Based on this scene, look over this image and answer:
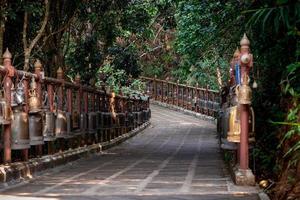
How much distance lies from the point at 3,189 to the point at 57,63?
21.1 ft

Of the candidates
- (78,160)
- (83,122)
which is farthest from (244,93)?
(83,122)

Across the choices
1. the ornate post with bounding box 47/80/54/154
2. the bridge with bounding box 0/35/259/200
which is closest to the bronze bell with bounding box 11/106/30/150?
the bridge with bounding box 0/35/259/200

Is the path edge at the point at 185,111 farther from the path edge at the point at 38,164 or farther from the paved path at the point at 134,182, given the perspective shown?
the paved path at the point at 134,182

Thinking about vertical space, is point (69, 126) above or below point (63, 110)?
below

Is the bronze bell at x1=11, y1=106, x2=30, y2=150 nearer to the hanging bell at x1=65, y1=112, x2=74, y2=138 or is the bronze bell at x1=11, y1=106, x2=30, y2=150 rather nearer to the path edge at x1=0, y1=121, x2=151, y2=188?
the path edge at x1=0, y1=121, x2=151, y2=188

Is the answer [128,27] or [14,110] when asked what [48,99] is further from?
[128,27]

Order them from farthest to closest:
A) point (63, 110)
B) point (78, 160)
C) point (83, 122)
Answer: point (83, 122) < point (78, 160) < point (63, 110)

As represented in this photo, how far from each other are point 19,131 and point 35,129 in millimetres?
505

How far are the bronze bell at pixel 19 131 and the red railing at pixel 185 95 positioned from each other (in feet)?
58.8

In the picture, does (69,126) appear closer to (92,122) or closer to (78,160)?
(78,160)

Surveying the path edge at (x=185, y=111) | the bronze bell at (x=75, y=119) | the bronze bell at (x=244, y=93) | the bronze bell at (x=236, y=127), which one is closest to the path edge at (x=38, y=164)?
the bronze bell at (x=75, y=119)

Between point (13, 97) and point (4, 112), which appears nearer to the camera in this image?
point (4, 112)

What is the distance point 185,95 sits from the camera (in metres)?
31.3

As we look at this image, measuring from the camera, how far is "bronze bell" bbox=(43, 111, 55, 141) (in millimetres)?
8202
